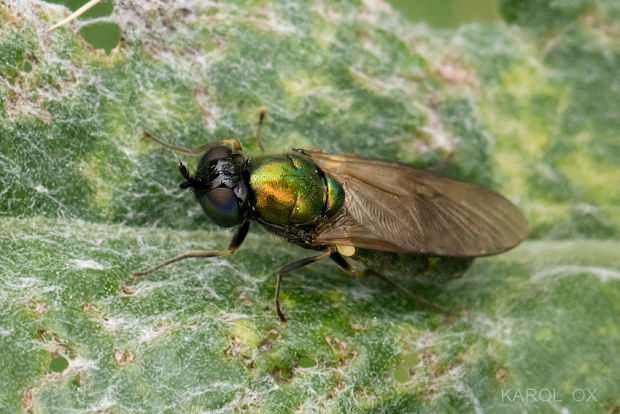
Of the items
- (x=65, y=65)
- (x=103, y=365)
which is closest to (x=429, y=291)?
(x=103, y=365)

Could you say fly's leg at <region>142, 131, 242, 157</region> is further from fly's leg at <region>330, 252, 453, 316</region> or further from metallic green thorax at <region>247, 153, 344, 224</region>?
fly's leg at <region>330, 252, 453, 316</region>

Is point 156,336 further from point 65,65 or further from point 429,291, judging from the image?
point 429,291

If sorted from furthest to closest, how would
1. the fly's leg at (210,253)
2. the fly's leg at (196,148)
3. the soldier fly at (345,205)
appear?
the fly's leg at (196,148), the soldier fly at (345,205), the fly's leg at (210,253)

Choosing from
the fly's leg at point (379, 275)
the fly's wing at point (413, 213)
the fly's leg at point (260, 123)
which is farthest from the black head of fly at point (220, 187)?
the fly's leg at point (379, 275)

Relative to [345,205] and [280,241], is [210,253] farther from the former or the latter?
[345,205]

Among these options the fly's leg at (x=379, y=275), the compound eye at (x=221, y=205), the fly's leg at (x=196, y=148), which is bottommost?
the fly's leg at (x=379, y=275)

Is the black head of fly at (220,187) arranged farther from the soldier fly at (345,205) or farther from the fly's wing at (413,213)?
the fly's wing at (413,213)

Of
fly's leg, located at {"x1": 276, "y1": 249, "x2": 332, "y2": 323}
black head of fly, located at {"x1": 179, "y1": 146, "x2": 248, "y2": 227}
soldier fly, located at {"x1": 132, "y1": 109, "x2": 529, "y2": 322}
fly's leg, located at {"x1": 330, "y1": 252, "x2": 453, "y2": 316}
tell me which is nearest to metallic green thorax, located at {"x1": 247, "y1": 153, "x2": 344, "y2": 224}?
soldier fly, located at {"x1": 132, "y1": 109, "x2": 529, "y2": 322}
